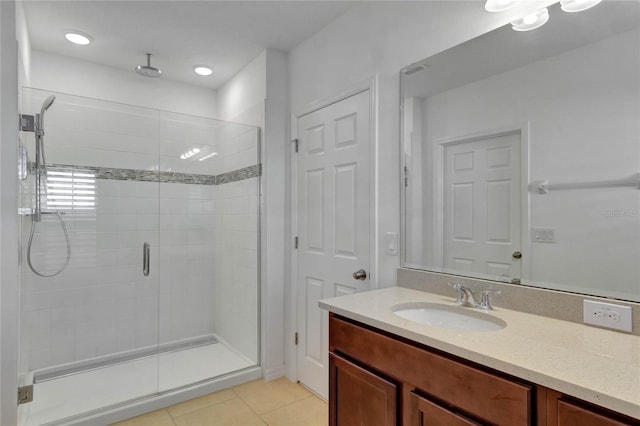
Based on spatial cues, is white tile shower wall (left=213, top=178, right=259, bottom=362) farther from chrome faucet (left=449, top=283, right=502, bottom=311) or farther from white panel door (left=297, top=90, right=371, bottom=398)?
chrome faucet (left=449, top=283, right=502, bottom=311)

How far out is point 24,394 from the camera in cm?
203

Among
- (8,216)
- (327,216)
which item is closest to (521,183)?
(327,216)

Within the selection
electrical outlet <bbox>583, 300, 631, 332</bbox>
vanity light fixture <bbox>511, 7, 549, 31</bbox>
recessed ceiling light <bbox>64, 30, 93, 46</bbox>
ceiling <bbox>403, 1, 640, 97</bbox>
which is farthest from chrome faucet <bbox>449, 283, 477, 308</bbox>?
recessed ceiling light <bbox>64, 30, 93, 46</bbox>

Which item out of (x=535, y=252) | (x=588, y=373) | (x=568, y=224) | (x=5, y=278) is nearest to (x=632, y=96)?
(x=568, y=224)

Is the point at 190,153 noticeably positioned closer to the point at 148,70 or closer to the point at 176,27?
the point at 148,70

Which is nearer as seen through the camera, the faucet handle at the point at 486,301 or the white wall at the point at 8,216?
the faucet handle at the point at 486,301

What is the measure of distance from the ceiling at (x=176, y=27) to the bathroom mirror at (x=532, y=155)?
3.45ft

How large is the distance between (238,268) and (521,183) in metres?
2.35

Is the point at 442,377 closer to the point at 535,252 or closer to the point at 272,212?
the point at 535,252

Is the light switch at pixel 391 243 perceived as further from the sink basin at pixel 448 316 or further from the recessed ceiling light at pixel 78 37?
the recessed ceiling light at pixel 78 37

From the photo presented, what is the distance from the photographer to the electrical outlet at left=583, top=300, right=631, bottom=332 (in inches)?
45.7

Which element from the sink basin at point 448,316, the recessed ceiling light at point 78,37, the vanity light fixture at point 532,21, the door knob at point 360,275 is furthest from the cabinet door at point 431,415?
the recessed ceiling light at point 78,37

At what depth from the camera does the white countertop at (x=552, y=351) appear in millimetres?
807

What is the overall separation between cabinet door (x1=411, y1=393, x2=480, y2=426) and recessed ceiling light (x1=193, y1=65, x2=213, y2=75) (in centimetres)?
309
